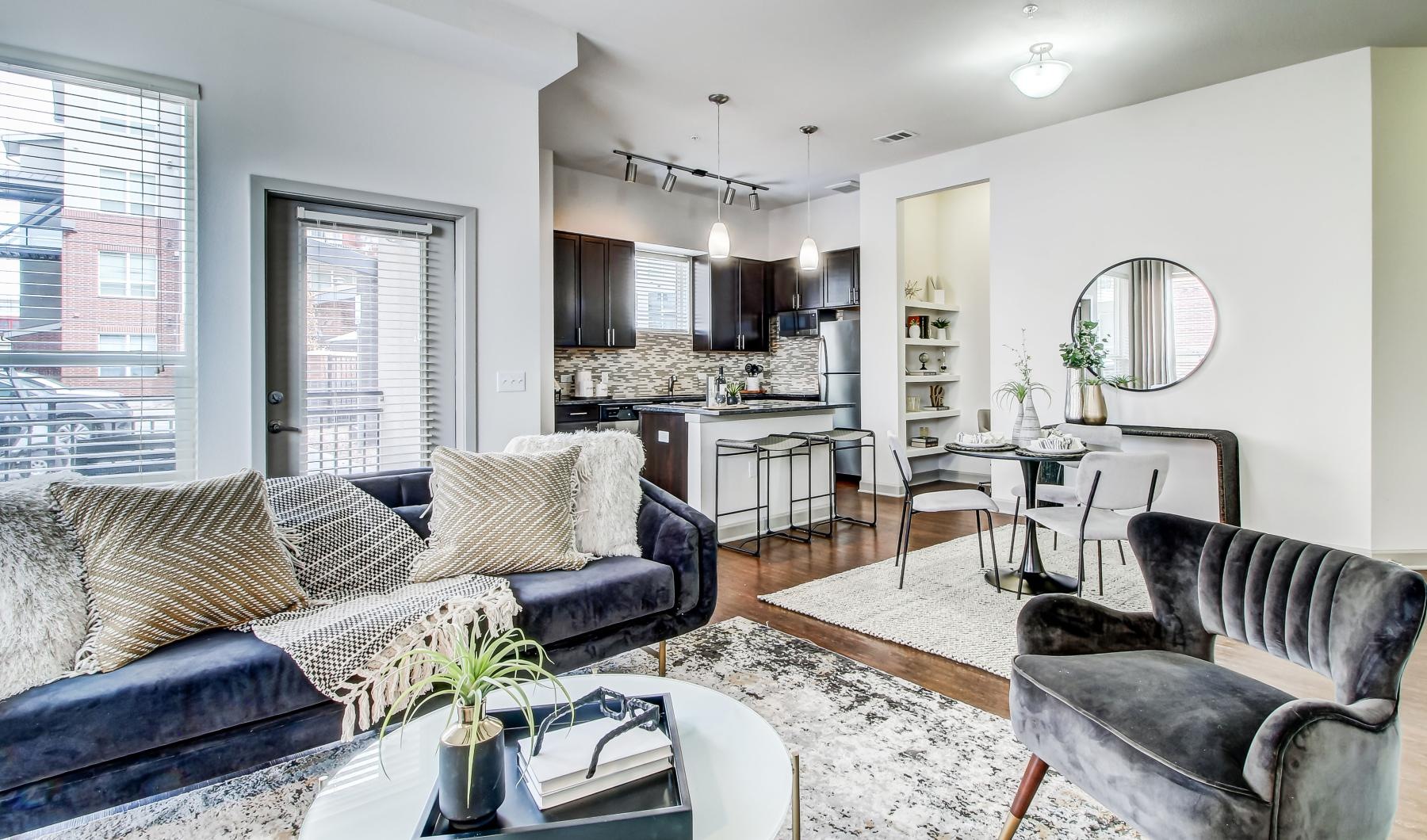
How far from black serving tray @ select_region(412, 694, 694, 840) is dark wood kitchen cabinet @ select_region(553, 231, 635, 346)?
5.08 m

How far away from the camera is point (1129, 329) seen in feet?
15.6

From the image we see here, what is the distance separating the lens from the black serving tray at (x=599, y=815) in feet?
3.41

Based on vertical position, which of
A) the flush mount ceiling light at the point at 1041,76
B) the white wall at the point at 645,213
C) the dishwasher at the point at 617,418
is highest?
the white wall at the point at 645,213

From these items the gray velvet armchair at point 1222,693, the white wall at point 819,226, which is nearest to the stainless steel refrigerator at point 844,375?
the white wall at point 819,226

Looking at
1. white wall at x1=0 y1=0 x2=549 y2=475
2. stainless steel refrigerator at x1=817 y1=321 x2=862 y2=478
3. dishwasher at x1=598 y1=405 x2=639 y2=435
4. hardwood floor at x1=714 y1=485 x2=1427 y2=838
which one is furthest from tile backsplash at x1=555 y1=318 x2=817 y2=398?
hardwood floor at x1=714 y1=485 x2=1427 y2=838

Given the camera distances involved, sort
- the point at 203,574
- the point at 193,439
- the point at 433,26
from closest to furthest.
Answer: the point at 203,574
the point at 193,439
the point at 433,26

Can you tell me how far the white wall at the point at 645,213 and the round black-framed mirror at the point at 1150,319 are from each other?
3.72m

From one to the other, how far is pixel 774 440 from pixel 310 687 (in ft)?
11.1

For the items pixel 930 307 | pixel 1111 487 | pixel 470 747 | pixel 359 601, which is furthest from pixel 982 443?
pixel 930 307

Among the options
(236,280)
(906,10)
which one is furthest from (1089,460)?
(236,280)

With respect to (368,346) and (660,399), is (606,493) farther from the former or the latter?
(660,399)

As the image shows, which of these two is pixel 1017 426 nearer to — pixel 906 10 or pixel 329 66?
pixel 906 10

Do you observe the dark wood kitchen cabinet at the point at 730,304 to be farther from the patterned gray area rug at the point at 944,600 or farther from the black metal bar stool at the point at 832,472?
the patterned gray area rug at the point at 944,600

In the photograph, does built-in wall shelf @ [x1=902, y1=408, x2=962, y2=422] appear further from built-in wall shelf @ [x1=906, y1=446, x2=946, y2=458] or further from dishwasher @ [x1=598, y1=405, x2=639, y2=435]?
dishwasher @ [x1=598, y1=405, x2=639, y2=435]
